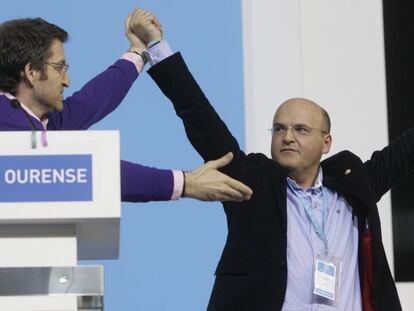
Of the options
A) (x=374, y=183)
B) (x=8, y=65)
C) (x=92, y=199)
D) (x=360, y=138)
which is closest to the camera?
(x=92, y=199)

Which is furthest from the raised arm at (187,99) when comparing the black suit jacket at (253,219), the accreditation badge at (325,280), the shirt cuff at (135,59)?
the accreditation badge at (325,280)

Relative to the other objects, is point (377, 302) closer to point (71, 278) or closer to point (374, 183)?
point (374, 183)

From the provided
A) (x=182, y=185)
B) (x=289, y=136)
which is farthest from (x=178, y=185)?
(x=289, y=136)

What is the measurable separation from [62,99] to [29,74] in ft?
0.37

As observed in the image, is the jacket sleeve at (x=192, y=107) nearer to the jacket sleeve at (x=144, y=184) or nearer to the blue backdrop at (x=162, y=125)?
the blue backdrop at (x=162, y=125)

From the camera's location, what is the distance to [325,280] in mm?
4234

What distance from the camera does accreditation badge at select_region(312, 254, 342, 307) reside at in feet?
13.8

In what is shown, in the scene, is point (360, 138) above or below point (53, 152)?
above

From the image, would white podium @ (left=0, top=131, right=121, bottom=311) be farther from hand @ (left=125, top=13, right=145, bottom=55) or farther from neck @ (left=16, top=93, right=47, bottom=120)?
hand @ (left=125, top=13, right=145, bottom=55)

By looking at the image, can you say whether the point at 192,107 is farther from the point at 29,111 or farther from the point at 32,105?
the point at 29,111

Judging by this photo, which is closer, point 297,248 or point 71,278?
point 71,278

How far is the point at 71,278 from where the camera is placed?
2857 millimetres

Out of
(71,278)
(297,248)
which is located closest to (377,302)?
(297,248)

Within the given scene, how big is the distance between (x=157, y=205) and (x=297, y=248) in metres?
1.17
